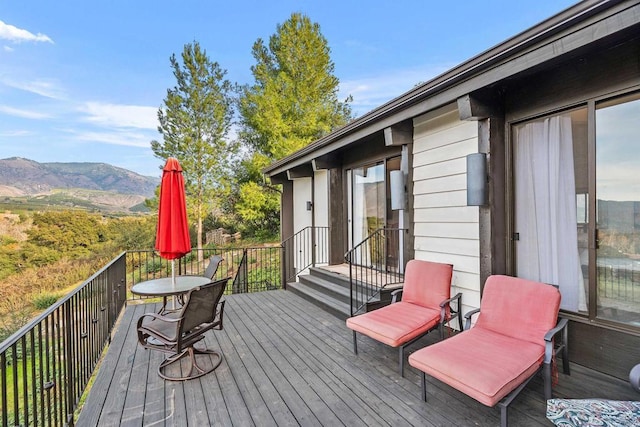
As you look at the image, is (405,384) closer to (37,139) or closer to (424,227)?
(424,227)

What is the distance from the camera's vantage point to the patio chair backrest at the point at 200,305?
277 centimetres

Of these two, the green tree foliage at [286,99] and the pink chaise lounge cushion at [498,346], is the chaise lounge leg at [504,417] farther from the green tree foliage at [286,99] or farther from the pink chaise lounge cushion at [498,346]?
the green tree foliage at [286,99]

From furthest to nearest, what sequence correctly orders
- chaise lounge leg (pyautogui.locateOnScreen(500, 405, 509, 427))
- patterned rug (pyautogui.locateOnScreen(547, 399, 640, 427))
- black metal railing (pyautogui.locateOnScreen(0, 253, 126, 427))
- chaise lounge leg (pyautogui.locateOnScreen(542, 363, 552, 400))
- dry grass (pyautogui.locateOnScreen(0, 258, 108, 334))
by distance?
dry grass (pyautogui.locateOnScreen(0, 258, 108, 334)) → chaise lounge leg (pyautogui.locateOnScreen(542, 363, 552, 400)) → chaise lounge leg (pyautogui.locateOnScreen(500, 405, 509, 427)) → black metal railing (pyautogui.locateOnScreen(0, 253, 126, 427)) → patterned rug (pyautogui.locateOnScreen(547, 399, 640, 427))

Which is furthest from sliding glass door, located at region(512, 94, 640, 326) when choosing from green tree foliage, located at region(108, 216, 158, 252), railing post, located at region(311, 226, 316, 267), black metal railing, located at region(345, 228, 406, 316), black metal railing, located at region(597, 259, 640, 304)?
green tree foliage, located at region(108, 216, 158, 252)

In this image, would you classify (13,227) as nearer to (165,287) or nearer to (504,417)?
(165,287)

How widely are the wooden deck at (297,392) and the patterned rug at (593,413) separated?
0.49 m

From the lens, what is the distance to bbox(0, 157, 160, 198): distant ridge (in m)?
28.2

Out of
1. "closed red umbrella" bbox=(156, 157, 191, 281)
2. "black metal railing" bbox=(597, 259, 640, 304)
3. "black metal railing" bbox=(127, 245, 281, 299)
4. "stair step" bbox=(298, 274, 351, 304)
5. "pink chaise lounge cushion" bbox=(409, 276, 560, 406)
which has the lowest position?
"black metal railing" bbox=(127, 245, 281, 299)

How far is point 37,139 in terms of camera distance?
27266mm

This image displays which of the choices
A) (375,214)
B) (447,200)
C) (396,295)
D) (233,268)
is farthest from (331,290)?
(233,268)

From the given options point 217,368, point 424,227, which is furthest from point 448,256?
point 217,368

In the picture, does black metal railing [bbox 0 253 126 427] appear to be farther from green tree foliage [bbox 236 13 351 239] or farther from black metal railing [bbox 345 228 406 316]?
green tree foliage [bbox 236 13 351 239]

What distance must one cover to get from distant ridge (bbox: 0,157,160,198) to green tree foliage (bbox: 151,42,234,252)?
1260 cm

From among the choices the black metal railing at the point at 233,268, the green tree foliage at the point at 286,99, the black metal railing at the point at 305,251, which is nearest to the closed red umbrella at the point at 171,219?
the black metal railing at the point at 305,251
